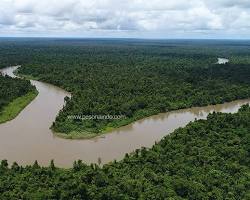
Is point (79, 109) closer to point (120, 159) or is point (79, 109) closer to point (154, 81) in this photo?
point (120, 159)

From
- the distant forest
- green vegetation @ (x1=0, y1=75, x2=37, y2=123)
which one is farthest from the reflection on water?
the distant forest

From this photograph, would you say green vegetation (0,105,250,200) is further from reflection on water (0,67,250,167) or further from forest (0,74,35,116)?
forest (0,74,35,116)

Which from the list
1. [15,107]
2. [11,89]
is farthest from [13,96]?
[15,107]

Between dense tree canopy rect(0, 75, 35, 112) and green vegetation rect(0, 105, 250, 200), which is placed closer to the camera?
green vegetation rect(0, 105, 250, 200)

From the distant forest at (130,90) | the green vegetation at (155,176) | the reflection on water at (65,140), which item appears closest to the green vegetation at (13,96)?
the reflection on water at (65,140)

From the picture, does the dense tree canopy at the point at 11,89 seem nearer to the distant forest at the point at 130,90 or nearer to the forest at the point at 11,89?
the forest at the point at 11,89

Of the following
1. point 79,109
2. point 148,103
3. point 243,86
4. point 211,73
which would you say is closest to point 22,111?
point 79,109
